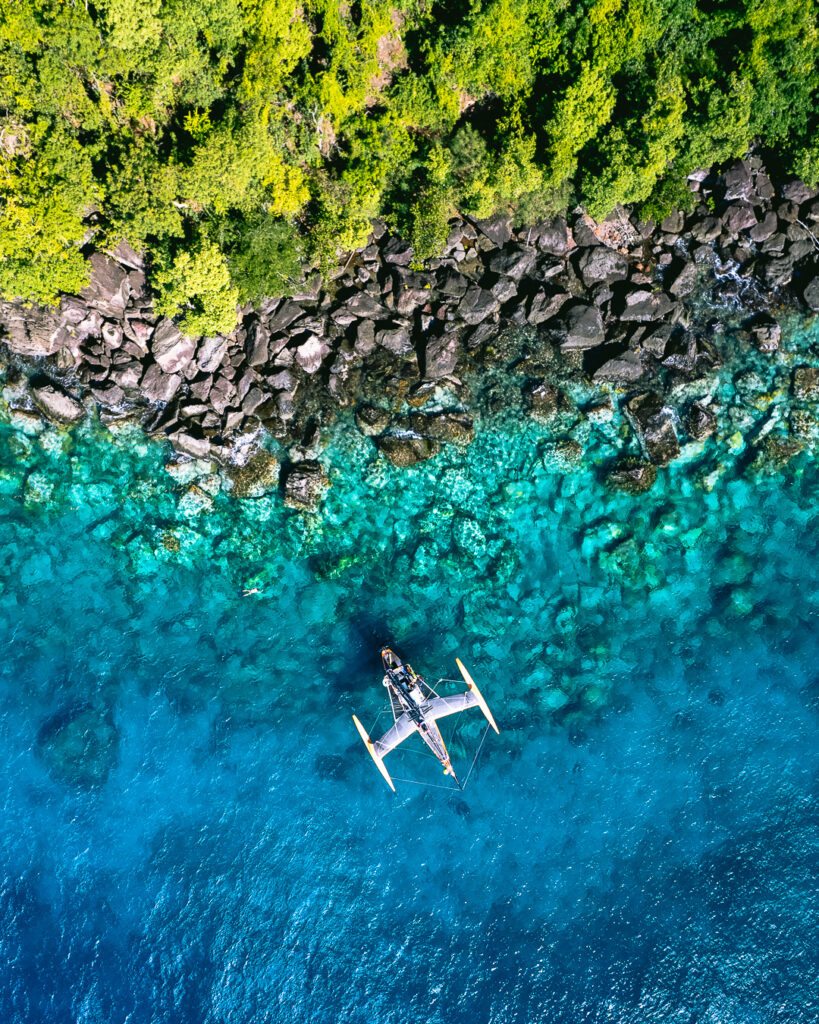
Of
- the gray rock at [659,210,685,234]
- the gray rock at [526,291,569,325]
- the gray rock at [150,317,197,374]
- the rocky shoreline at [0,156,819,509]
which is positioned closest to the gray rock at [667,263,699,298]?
the rocky shoreline at [0,156,819,509]

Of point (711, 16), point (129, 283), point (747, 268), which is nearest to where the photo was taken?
point (711, 16)

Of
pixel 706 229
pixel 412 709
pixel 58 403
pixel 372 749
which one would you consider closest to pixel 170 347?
pixel 58 403

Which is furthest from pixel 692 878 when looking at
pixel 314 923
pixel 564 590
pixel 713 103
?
pixel 713 103

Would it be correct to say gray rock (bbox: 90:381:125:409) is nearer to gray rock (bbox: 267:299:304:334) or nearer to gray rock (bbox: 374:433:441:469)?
gray rock (bbox: 267:299:304:334)

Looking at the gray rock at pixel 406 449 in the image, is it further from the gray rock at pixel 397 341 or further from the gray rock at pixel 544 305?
the gray rock at pixel 544 305

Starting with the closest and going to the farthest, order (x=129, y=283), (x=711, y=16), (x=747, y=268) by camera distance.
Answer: (x=711, y=16), (x=129, y=283), (x=747, y=268)

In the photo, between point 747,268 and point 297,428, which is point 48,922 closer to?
point 297,428
